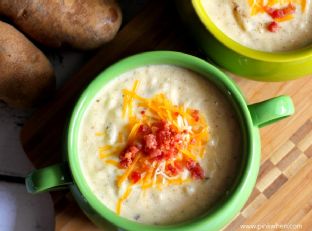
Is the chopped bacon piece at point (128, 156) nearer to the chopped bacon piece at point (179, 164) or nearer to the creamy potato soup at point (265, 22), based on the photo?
the chopped bacon piece at point (179, 164)

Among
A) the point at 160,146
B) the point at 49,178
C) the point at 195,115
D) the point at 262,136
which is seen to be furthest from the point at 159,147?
the point at 262,136

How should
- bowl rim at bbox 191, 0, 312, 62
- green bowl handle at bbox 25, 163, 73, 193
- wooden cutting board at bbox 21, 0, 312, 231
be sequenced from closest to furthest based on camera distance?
green bowl handle at bbox 25, 163, 73, 193
bowl rim at bbox 191, 0, 312, 62
wooden cutting board at bbox 21, 0, 312, 231

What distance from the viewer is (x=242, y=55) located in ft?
3.80

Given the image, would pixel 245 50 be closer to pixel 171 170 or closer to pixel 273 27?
pixel 273 27

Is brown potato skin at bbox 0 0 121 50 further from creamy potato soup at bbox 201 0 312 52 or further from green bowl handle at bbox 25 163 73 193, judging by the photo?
green bowl handle at bbox 25 163 73 193

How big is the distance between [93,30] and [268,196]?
59 cm

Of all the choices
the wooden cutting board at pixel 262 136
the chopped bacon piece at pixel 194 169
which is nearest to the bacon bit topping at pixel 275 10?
the wooden cutting board at pixel 262 136

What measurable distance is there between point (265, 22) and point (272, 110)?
9.6 inches

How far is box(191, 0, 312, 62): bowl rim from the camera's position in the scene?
3.80 feet

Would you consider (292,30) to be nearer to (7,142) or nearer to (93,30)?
(93,30)

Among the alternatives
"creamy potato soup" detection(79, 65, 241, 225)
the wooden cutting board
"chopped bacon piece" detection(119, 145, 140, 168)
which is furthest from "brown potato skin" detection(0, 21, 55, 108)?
"chopped bacon piece" detection(119, 145, 140, 168)

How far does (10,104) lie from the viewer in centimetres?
140

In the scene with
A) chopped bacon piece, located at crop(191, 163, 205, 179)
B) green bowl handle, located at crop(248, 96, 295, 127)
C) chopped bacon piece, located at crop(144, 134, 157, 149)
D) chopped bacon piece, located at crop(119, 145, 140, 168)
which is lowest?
chopped bacon piece, located at crop(119, 145, 140, 168)

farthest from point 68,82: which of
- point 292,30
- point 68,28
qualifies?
point 292,30
